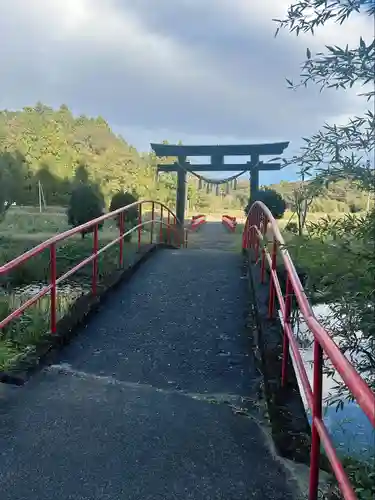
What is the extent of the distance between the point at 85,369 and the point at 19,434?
3.45ft

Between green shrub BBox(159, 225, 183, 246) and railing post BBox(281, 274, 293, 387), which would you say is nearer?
railing post BBox(281, 274, 293, 387)

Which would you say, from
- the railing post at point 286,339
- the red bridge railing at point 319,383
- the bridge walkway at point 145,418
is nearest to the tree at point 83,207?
the bridge walkway at point 145,418

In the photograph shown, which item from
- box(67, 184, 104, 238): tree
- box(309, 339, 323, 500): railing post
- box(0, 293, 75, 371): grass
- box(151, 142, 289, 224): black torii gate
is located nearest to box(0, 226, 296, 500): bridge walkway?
box(0, 293, 75, 371): grass

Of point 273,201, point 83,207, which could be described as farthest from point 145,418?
point 83,207

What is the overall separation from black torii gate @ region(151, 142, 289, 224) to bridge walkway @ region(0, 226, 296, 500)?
1578 centimetres

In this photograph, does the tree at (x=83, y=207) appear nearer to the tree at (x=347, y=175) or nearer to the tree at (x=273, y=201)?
the tree at (x=273, y=201)

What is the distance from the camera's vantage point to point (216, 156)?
21.5 metres

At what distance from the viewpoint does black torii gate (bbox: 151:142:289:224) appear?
66.5ft

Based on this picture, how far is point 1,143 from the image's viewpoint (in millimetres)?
36281

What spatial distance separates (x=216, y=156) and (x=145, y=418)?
1905 centimetres

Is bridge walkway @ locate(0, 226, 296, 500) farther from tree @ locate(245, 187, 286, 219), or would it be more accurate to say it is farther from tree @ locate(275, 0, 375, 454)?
tree @ locate(245, 187, 286, 219)

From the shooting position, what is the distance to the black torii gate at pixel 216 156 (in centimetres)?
2028

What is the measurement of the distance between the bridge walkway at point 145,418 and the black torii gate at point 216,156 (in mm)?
15781

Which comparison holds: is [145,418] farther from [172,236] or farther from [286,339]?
[172,236]
